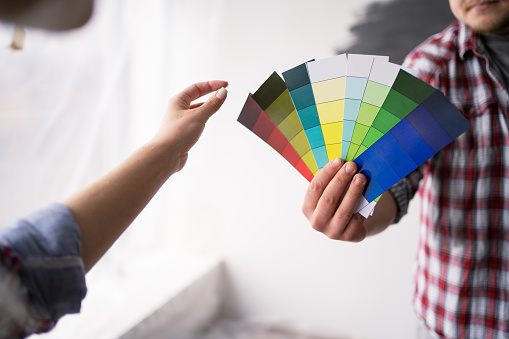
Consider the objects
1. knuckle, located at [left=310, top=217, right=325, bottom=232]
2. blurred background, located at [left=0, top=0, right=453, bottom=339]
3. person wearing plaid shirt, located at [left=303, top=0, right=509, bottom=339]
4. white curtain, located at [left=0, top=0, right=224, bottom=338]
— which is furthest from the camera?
blurred background, located at [left=0, top=0, right=453, bottom=339]

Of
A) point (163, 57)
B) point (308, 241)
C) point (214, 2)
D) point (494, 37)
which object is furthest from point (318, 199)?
point (214, 2)

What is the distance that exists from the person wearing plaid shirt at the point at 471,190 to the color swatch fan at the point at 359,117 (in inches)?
10.0

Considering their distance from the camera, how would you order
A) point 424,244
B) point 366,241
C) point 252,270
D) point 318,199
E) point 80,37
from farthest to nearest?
point 252,270 → point 366,241 → point 80,37 → point 424,244 → point 318,199

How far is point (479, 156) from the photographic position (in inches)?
36.6

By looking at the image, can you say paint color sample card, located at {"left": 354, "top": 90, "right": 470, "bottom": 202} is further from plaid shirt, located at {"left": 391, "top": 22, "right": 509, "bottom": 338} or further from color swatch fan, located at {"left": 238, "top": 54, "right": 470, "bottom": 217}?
plaid shirt, located at {"left": 391, "top": 22, "right": 509, "bottom": 338}

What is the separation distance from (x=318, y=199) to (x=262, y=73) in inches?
49.9

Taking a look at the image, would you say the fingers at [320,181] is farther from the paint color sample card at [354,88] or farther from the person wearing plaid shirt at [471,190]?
the person wearing plaid shirt at [471,190]

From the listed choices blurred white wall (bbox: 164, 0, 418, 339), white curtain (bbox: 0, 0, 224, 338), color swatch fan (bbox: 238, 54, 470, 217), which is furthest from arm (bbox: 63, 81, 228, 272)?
blurred white wall (bbox: 164, 0, 418, 339)

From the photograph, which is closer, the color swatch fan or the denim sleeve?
the denim sleeve

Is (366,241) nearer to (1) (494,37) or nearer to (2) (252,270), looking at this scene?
(2) (252,270)

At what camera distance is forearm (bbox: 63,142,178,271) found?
19.1 inches

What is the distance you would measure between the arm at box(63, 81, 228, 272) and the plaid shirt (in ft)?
1.84

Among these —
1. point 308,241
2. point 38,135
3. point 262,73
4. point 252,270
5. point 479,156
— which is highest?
point 262,73

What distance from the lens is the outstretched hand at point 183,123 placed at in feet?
1.97
